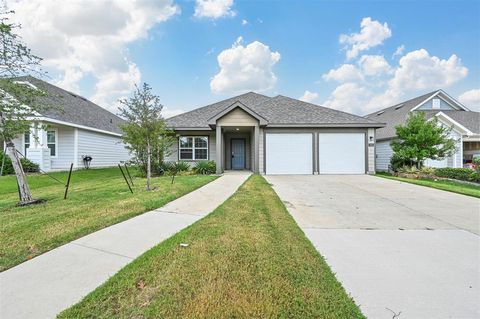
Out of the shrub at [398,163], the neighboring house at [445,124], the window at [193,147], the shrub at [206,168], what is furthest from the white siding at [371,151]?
the window at [193,147]

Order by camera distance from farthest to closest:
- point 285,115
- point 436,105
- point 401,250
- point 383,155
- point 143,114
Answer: point 436,105, point 383,155, point 285,115, point 143,114, point 401,250

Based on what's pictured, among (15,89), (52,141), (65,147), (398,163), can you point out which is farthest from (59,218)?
(398,163)

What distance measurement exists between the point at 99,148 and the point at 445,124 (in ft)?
85.9

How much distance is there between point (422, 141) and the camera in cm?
1327

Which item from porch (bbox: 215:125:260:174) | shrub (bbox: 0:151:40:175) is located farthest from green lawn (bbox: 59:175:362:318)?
shrub (bbox: 0:151:40:175)

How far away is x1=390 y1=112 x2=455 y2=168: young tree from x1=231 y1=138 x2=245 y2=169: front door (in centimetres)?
993

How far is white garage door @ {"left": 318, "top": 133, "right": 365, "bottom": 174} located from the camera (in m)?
14.1

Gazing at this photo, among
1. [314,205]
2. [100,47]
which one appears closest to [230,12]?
[100,47]

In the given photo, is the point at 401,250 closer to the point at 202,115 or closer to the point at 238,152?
the point at 238,152

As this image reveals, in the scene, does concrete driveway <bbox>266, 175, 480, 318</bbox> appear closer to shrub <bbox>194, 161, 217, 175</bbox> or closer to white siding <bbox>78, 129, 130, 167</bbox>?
shrub <bbox>194, 161, 217, 175</bbox>

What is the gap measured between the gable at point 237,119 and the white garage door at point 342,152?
4505mm

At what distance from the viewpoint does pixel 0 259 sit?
2.96 meters

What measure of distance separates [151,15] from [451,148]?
1822 centimetres

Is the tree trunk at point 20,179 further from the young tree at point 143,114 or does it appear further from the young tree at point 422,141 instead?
the young tree at point 422,141
